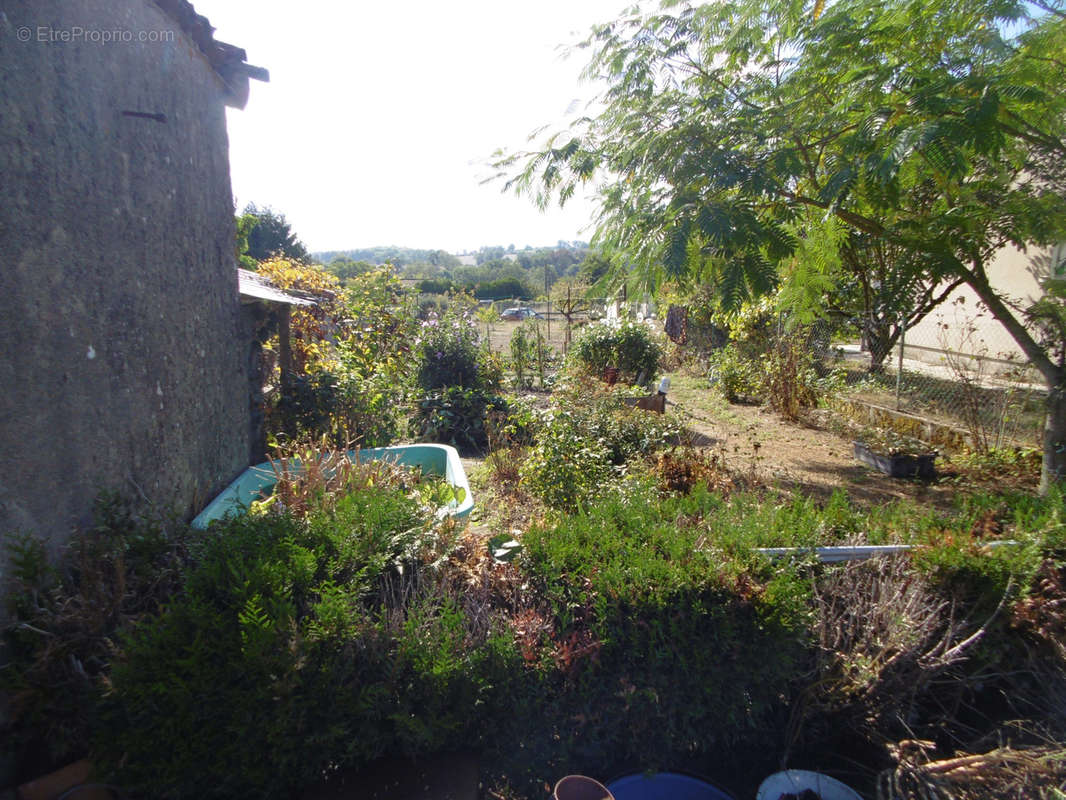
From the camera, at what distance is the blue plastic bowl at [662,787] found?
2242mm

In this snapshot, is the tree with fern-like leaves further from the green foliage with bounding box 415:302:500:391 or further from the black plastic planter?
the green foliage with bounding box 415:302:500:391

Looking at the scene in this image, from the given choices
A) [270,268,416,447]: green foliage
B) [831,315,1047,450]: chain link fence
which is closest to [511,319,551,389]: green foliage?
[270,268,416,447]: green foliage

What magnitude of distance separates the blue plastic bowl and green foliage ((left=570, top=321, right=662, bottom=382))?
8463 millimetres

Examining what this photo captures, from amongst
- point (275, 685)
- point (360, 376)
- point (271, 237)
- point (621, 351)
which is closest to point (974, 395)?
point (621, 351)

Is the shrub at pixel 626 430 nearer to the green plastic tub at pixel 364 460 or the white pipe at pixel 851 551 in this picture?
the green plastic tub at pixel 364 460

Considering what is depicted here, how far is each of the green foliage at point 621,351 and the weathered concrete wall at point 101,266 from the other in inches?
289

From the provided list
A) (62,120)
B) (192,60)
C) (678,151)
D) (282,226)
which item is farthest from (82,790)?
(282,226)

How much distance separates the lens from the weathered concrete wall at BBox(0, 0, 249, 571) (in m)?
2.25

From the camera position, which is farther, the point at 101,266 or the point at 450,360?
the point at 450,360

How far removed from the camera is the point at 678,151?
4.32m

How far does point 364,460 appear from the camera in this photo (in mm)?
4730

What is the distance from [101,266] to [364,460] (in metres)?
2.38

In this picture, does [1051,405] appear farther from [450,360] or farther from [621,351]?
[450,360]

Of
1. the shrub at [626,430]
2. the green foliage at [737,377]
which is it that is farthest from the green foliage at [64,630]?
the green foliage at [737,377]
